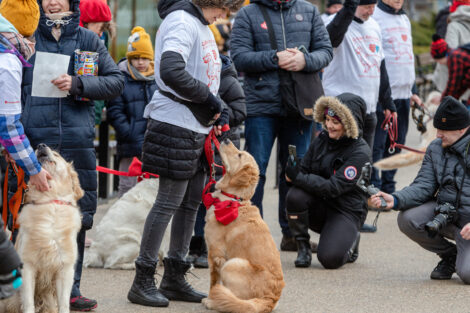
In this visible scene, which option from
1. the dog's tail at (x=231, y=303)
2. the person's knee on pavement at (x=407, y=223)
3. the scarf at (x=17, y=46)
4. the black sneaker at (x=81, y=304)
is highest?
the scarf at (x=17, y=46)

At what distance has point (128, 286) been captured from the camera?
5.73m

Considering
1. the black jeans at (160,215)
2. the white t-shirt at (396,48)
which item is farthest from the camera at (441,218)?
the white t-shirt at (396,48)

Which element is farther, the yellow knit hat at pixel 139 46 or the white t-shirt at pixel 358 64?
the white t-shirt at pixel 358 64

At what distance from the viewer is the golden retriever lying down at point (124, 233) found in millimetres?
6277

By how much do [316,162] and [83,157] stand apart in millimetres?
2435

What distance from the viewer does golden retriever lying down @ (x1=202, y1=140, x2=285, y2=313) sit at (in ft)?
15.9

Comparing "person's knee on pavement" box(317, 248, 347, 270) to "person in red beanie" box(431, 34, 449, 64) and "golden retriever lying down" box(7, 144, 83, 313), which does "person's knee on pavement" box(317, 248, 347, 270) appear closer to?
"golden retriever lying down" box(7, 144, 83, 313)

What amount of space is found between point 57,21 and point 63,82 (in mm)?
362

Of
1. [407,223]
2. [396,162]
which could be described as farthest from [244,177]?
[396,162]

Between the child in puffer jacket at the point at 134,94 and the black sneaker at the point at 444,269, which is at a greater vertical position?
the child in puffer jacket at the point at 134,94

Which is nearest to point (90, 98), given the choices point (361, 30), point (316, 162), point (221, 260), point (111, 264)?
point (221, 260)

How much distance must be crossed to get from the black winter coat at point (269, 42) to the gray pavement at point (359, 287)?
4.52 ft

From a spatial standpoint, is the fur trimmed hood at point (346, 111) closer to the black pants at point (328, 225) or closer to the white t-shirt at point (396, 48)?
the black pants at point (328, 225)

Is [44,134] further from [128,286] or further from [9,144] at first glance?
[128,286]
